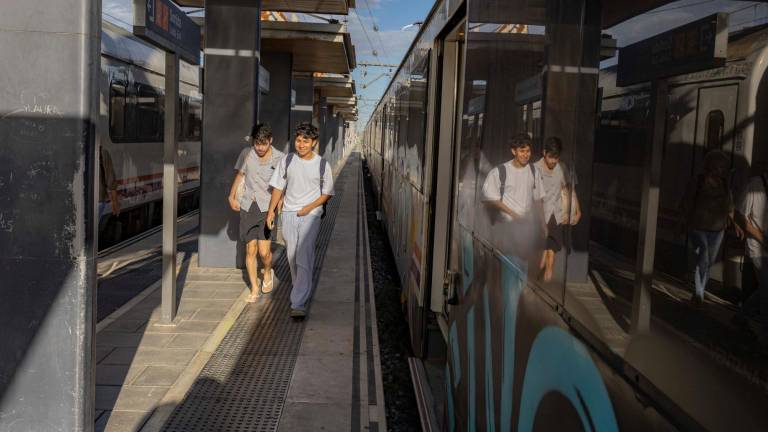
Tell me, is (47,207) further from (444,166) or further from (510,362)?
(444,166)

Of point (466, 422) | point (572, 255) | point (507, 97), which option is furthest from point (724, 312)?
point (466, 422)

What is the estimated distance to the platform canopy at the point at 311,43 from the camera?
14.2 meters

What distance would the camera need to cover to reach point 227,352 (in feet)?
20.7

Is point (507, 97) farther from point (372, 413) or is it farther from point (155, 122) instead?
point (155, 122)

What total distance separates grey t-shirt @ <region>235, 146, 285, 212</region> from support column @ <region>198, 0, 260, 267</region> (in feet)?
7.29

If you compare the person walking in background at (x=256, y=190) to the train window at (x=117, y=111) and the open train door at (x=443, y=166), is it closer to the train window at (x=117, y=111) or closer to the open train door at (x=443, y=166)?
the open train door at (x=443, y=166)

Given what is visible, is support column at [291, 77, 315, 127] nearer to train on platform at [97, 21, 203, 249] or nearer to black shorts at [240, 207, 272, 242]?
train on platform at [97, 21, 203, 249]

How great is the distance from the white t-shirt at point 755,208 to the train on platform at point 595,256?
22 millimetres

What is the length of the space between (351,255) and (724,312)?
35.5ft

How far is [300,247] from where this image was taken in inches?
288

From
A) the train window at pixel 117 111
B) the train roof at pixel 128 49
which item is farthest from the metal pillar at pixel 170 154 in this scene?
the train window at pixel 117 111

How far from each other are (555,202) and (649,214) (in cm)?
64

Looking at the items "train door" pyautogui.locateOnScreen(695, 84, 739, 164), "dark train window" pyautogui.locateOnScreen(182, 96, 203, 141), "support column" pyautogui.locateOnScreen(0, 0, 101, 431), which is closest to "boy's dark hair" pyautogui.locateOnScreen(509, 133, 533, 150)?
"train door" pyautogui.locateOnScreen(695, 84, 739, 164)

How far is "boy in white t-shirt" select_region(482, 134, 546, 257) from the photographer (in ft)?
7.88
